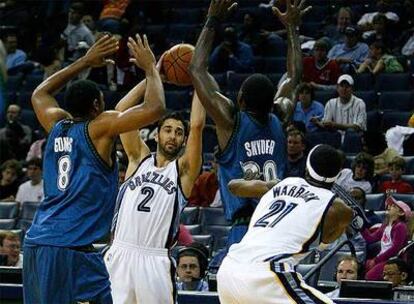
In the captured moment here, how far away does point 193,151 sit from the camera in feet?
26.5

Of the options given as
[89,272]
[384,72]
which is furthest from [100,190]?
[384,72]

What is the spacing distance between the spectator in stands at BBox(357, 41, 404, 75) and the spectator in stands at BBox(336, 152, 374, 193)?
2750mm

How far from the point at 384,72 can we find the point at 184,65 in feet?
22.1

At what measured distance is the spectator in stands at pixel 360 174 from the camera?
1205cm

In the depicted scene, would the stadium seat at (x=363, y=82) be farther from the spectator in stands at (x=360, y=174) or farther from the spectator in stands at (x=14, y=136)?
the spectator in stands at (x=14, y=136)

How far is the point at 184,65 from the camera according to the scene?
8.49m

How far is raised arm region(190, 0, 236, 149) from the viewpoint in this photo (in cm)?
782

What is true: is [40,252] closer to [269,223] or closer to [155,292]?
[155,292]

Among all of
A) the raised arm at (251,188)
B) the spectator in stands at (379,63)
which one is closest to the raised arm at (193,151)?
the raised arm at (251,188)

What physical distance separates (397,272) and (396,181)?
2.53 m

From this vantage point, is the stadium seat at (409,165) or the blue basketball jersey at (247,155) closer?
the blue basketball jersey at (247,155)

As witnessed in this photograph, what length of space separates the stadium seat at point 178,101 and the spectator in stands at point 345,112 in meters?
2.46

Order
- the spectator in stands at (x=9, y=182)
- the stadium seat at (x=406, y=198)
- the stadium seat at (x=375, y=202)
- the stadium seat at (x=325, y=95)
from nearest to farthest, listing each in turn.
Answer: the stadium seat at (x=406, y=198) < the stadium seat at (x=375, y=202) < the spectator in stands at (x=9, y=182) < the stadium seat at (x=325, y=95)

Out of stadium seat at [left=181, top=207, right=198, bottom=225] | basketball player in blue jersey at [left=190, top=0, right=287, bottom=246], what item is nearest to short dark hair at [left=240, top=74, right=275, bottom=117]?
basketball player in blue jersey at [left=190, top=0, right=287, bottom=246]
